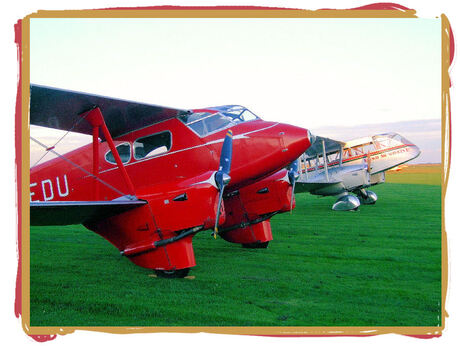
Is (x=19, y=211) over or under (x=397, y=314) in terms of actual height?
over

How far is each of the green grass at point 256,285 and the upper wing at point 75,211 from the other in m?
1.09

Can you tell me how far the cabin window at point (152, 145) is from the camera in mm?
9383

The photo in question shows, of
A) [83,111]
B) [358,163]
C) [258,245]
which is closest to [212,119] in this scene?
[83,111]

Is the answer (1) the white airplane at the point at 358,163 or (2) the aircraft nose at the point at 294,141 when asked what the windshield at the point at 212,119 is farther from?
(1) the white airplane at the point at 358,163

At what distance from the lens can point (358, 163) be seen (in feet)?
74.4

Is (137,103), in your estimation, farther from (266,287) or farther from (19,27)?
(266,287)

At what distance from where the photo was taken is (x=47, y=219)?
8031 millimetres

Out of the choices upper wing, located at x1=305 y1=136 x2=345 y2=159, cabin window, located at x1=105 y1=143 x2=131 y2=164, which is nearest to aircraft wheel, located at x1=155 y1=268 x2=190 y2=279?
cabin window, located at x1=105 y1=143 x2=131 y2=164

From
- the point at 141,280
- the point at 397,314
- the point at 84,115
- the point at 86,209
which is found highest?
the point at 84,115

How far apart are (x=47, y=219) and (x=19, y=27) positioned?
12.6ft

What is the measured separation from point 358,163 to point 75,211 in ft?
57.8

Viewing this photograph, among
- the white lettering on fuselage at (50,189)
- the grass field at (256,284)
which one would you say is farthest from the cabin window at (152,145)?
the grass field at (256,284)

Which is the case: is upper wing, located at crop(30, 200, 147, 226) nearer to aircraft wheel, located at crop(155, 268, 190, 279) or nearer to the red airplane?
the red airplane

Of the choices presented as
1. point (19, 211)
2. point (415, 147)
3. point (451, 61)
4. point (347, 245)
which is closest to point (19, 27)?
point (19, 211)
